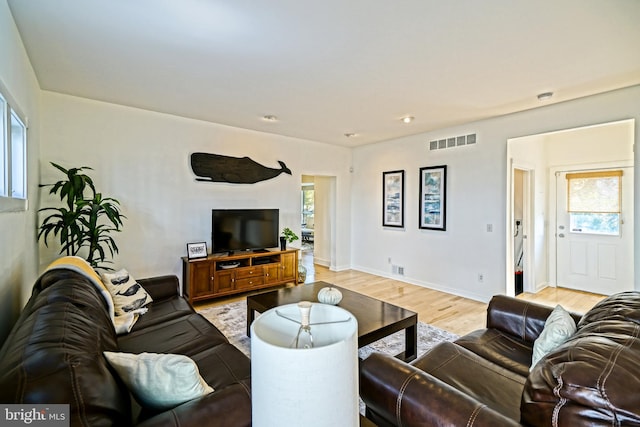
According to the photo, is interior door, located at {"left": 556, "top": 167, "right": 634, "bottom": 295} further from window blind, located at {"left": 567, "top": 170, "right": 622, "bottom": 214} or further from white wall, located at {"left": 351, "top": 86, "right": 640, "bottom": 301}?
white wall, located at {"left": 351, "top": 86, "right": 640, "bottom": 301}

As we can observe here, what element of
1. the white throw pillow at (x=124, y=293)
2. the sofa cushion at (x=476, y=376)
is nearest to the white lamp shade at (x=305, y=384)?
the sofa cushion at (x=476, y=376)

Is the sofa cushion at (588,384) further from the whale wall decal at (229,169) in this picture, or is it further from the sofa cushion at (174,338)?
the whale wall decal at (229,169)

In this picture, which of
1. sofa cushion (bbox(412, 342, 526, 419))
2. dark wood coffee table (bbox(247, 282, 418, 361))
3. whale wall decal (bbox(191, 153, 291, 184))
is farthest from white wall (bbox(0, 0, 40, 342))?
sofa cushion (bbox(412, 342, 526, 419))

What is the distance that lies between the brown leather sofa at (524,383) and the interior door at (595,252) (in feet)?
11.8

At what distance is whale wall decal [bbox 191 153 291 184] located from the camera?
4.39 meters

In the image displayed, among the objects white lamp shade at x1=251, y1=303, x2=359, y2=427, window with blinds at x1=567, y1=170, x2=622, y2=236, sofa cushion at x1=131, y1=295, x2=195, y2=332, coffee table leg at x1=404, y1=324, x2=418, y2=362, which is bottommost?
coffee table leg at x1=404, y1=324, x2=418, y2=362

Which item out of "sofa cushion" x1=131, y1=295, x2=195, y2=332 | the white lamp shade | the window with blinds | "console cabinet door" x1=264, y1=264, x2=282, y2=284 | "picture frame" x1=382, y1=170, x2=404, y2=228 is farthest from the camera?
"picture frame" x1=382, y1=170, x2=404, y2=228

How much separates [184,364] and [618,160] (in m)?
5.78

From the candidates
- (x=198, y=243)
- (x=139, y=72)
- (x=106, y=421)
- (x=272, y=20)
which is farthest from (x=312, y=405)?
(x=198, y=243)

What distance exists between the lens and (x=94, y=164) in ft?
11.9

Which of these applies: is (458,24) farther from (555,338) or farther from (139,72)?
(139,72)

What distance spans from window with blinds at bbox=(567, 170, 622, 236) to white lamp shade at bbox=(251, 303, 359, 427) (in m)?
5.56

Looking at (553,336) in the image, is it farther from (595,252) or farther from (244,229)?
(595,252)

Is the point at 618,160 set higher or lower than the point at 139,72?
lower
